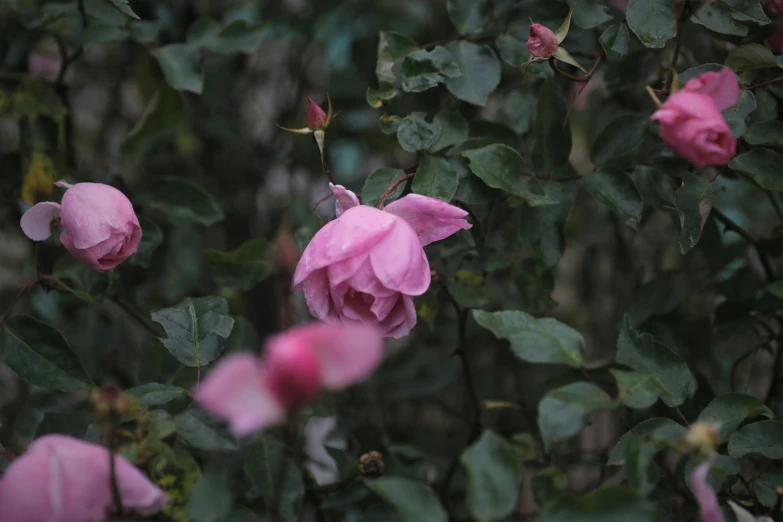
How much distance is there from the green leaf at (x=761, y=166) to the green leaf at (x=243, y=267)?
1.31 ft

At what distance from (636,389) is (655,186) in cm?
21

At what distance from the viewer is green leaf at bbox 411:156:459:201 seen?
55cm

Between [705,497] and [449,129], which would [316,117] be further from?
[705,497]

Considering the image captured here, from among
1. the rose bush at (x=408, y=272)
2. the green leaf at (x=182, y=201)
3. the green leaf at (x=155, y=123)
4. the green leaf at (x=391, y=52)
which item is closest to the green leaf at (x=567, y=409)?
the rose bush at (x=408, y=272)

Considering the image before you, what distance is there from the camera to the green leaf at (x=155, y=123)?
79 centimetres

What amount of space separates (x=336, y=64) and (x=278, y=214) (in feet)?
0.83

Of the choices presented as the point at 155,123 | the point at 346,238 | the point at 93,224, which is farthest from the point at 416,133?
the point at 155,123

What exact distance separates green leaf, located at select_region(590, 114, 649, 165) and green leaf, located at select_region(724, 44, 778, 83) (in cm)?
8

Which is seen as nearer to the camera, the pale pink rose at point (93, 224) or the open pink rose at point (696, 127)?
the open pink rose at point (696, 127)

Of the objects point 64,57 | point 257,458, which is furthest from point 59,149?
point 257,458

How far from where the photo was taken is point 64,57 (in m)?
0.77

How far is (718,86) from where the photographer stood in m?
0.46

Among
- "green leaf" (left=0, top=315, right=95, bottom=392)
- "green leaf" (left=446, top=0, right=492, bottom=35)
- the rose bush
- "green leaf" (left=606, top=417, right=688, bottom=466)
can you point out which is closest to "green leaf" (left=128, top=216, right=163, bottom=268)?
the rose bush

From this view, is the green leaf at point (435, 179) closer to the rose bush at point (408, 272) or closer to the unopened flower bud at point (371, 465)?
the rose bush at point (408, 272)
